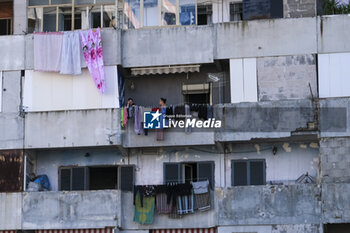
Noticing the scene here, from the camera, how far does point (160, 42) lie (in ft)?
108

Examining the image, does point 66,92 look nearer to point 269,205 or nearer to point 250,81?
point 250,81

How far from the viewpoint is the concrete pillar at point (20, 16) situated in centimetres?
3381

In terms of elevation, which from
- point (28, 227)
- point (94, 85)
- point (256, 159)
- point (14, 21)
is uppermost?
point (14, 21)

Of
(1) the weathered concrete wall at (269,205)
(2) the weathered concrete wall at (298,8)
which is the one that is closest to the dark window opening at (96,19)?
(2) the weathered concrete wall at (298,8)

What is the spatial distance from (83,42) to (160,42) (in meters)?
2.66

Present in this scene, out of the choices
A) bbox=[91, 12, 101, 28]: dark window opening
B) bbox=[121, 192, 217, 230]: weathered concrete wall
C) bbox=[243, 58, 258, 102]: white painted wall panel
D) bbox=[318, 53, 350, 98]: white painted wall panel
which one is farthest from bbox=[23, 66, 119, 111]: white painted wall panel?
bbox=[318, 53, 350, 98]: white painted wall panel

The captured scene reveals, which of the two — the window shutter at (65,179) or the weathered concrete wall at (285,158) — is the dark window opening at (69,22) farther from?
the weathered concrete wall at (285,158)

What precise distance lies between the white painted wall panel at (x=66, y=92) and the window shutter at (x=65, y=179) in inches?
90.1

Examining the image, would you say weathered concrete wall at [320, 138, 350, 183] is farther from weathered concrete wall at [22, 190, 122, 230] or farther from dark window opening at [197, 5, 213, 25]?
weathered concrete wall at [22, 190, 122, 230]

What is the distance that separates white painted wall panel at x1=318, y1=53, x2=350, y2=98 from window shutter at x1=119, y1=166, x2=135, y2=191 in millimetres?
7037

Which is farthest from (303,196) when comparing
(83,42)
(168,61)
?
(83,42)

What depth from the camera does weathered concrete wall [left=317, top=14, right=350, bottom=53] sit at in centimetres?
3177

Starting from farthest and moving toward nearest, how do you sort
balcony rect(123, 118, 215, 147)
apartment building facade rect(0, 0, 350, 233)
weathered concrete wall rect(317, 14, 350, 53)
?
balcony rect(123, 118, 215, 147) → weathered concrete wall rect(317, 14, 350, 53) → apartment building facade rect(0, 0, 350, 233)

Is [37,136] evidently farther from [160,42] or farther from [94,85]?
[160,42]
